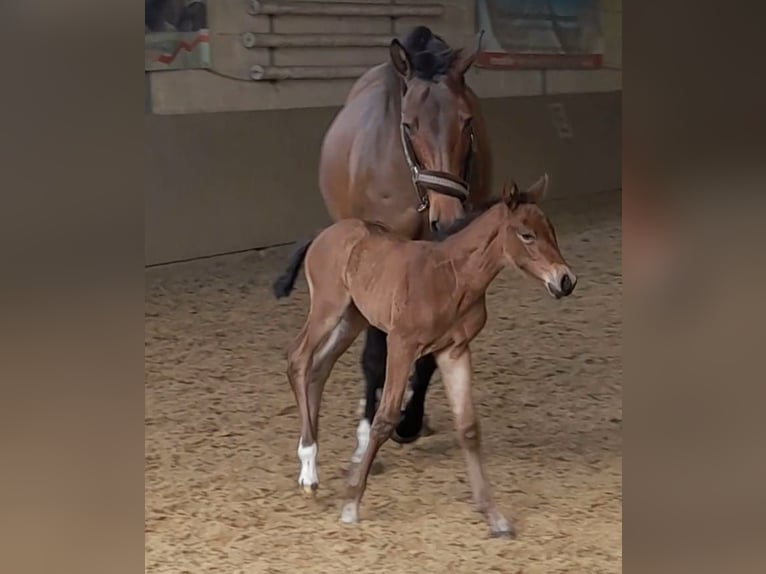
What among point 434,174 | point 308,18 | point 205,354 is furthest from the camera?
point 205,354

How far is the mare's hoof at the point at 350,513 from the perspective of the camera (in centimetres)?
109

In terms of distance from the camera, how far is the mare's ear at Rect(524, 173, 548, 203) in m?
1.01

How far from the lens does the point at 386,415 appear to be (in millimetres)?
1066

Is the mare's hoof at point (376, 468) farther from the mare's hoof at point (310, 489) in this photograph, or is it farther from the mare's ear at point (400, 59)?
the mare's ear at point (400, 59)

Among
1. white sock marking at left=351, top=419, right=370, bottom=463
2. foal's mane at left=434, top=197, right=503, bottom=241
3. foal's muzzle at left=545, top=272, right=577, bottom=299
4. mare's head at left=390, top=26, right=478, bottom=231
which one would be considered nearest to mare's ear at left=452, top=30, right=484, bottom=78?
mare's head at left=390, top=26, right=478, bottom=231

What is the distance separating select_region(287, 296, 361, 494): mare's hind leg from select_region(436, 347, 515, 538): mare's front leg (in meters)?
0.12

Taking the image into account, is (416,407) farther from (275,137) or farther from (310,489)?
(275,137)
